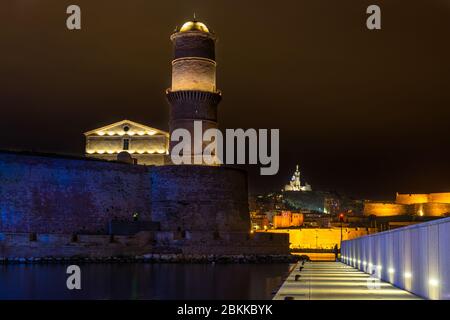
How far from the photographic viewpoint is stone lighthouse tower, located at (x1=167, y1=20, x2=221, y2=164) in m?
36.7

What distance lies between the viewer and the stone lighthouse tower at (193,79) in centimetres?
3672

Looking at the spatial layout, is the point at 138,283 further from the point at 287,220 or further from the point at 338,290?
the point at 287,220

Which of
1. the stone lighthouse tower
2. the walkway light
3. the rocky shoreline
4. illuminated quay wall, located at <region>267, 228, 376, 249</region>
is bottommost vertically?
the rocky shoreline

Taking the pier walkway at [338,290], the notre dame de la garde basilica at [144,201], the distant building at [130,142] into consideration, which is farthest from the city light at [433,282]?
the distant building at [130,142]

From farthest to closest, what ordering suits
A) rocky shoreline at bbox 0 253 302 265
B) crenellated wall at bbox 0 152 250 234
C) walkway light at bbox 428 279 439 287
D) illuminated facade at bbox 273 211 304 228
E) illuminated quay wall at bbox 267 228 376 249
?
illuminated facade at bbox 273 211 304 228 < illuminated quay wall at bbox 267 228 376 249 < crenellated wall at bbox 0 152 250 234 < rocky shoreline at bbox 0 253 302 265 < walkway light at bbox 428 279 439 287

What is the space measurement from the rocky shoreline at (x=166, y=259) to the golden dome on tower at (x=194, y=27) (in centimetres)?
1163

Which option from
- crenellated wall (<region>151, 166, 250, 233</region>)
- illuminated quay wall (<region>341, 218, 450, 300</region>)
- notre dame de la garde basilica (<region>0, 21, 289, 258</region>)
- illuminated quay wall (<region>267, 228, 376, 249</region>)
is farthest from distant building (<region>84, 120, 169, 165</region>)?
illuminated quay wall (<region>341, 218, 450, 300</region>)

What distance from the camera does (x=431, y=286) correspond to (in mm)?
10906

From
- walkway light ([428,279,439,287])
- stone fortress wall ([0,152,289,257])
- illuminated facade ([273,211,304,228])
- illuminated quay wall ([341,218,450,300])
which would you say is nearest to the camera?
illuminated quay wall ([341,218,450,300])

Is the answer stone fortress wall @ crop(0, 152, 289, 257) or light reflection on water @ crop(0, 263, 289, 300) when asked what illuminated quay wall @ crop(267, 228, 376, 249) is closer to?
stone fortress wall @ crop(0, 152, 289, 257)

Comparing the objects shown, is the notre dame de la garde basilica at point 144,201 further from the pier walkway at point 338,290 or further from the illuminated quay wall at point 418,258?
the pier walkway at point 338,290

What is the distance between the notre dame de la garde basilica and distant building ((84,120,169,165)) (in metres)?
5.60

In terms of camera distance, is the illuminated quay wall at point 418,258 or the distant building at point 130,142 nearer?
the illuminated quay wall at point 418,258
